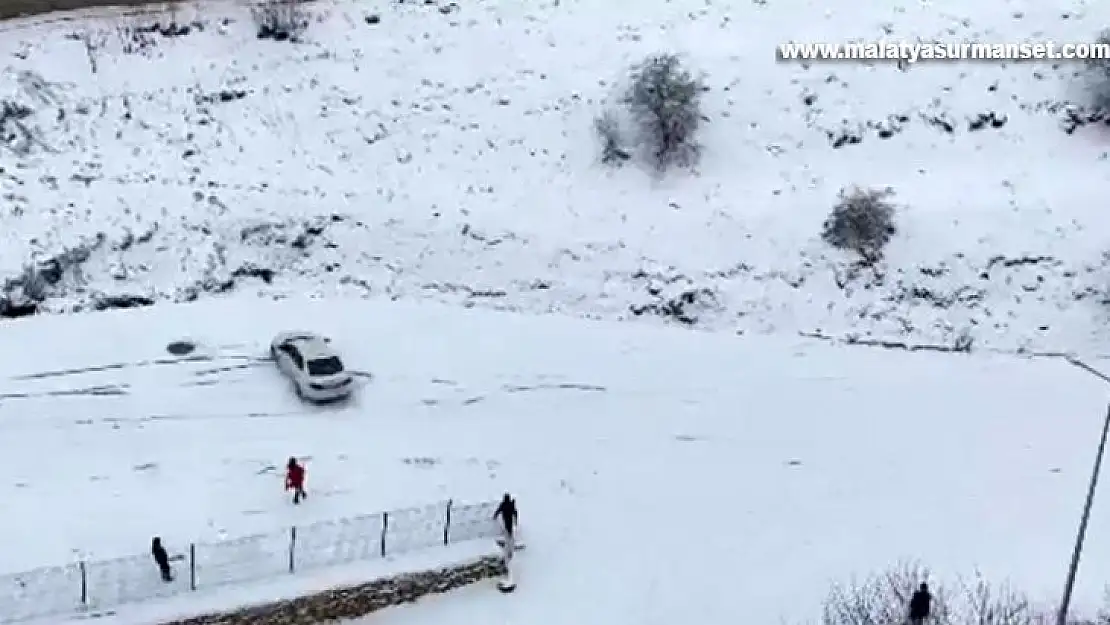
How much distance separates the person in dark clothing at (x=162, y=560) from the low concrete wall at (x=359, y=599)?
81 centimetres

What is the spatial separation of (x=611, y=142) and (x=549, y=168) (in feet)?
4.53

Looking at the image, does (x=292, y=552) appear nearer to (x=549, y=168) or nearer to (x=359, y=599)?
(x=359, y=599)

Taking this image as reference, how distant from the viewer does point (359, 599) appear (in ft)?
71.9

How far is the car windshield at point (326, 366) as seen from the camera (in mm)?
25953

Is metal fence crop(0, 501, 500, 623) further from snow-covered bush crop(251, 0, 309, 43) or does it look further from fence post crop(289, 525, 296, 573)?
snow-covered bush crop(251, 0, 309, 43)

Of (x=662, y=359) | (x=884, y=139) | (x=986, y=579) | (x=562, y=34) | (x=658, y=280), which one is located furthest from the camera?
(x=562, y=34)

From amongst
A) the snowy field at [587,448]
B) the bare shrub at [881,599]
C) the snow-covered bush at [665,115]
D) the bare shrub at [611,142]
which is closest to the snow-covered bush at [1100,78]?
the snowy field at [587,448]

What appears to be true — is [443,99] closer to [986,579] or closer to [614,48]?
[614,48]

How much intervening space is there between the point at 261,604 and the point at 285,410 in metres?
5.43

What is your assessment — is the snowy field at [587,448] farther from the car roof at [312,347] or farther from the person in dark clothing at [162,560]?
the person in dark clothing at [162,560]

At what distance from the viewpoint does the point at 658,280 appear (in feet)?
99.3

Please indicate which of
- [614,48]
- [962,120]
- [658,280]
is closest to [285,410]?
[658,280]

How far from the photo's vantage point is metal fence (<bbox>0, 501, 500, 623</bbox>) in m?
20.8

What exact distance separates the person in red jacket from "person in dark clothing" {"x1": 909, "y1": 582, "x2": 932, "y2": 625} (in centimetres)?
899
